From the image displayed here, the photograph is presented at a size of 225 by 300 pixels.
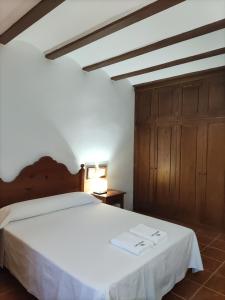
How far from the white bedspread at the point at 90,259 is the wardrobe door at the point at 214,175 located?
1.42 meters

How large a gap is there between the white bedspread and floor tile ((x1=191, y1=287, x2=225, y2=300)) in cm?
20

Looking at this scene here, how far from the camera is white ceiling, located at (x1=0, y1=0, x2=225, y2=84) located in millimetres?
1987

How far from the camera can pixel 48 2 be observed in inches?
71.4

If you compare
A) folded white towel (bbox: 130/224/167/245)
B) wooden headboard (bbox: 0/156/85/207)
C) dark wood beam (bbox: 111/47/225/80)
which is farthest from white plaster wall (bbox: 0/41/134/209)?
folded white towel (bbox: 130/224/167/245)

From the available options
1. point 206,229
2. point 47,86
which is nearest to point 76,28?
point 47,86

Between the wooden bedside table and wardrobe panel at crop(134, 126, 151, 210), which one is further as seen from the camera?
wardrobe panel at crop(134, 126, 151, 210)

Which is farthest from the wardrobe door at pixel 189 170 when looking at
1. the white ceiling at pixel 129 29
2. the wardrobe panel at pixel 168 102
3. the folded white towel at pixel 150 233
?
the folded white towel at pixel 150 233

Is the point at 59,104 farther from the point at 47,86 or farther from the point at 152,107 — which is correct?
the point at 152,107

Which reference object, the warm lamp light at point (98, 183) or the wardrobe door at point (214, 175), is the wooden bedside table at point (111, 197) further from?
the wardrobe door at point (214, 175)

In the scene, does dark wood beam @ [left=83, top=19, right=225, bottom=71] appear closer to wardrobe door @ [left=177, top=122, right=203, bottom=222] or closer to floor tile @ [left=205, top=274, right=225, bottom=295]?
wardrobe door @ [left=177, top=122, right=203, bottom=222]

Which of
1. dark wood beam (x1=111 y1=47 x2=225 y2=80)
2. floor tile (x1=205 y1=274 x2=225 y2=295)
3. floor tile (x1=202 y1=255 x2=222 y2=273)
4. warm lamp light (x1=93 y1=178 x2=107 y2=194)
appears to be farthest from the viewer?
warm lamp light (x1=93 y1=178 x2=107 y2=194)

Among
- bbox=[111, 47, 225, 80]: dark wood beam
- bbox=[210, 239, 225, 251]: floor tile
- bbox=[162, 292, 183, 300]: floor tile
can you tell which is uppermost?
bbox=[111, 47, 225, 80]: dark wood beam

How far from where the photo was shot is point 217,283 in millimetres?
2322

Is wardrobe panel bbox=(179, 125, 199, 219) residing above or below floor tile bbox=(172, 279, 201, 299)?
above
